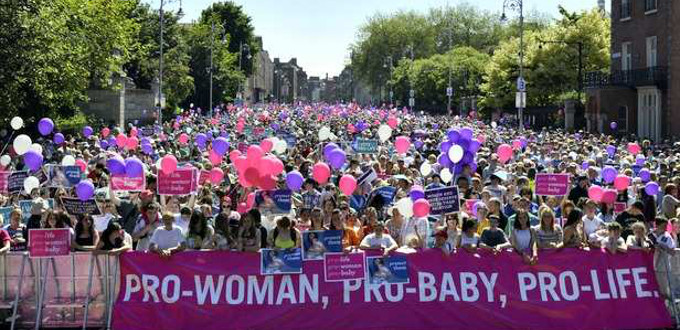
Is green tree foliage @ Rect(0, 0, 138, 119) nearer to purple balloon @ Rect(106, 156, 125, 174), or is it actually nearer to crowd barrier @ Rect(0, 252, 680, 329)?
purple balloon @ Rect(106, 156, 125, 174)

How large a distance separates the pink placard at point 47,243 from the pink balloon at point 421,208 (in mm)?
4091

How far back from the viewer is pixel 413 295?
11.6 m

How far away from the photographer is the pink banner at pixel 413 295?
11508mm

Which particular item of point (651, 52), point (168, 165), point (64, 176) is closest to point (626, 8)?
point (651, 52)

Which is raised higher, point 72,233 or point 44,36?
point 44,36

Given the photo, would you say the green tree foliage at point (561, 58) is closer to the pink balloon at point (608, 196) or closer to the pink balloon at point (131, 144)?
the pink balloon at point (131, 144)

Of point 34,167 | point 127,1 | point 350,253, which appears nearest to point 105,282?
point 350,253

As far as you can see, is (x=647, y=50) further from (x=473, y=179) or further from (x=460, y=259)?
(x=460, y=259)

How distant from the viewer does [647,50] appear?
46.2 m

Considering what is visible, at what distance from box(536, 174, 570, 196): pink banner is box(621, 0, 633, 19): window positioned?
3519 cm

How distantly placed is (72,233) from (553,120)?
5611cm

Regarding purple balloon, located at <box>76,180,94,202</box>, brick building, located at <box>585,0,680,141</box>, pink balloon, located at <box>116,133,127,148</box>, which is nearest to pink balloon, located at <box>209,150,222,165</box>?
pink balloon, located at <box>116,133,127,148</box>

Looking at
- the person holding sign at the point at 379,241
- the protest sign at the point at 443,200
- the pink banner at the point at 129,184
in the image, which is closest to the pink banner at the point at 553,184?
the protest sign at the point at 443,200

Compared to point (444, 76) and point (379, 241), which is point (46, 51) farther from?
point (444, 76)
